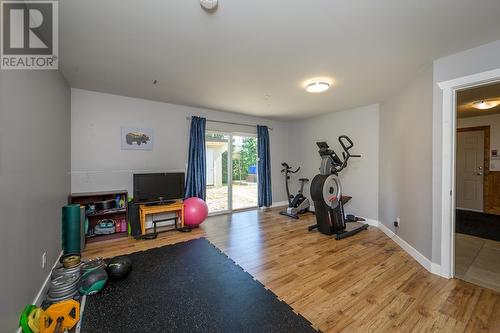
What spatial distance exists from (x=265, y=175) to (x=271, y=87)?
269 centimetres

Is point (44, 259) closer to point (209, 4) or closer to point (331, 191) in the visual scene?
point (209, 4)

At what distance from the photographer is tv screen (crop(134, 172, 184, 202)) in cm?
361

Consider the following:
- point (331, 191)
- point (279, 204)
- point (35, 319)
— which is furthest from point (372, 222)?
point (35, 319)

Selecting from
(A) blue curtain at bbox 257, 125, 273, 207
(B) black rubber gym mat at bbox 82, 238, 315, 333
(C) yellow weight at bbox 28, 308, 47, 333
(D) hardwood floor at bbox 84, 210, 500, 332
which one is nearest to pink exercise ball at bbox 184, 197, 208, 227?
(D) hardwood floor at bbox 84, 210, 500, 332

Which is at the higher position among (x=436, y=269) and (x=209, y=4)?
(x=209, y=4)

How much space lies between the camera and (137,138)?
12.6ft

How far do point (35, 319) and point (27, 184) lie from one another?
1015mm

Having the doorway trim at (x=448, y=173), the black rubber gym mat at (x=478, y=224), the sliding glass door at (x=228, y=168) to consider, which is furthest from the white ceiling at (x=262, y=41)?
the black rubber gym mat at (x=478, y=224)

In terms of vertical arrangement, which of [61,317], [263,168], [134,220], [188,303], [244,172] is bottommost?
[188,303]

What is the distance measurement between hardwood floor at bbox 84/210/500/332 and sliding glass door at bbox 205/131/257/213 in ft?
4.50

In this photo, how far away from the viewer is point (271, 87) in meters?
3.24

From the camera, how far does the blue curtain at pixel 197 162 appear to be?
432 centimetres

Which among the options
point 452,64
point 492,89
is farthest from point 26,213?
point 492,89

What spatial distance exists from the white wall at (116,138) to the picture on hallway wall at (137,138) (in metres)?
0.08
